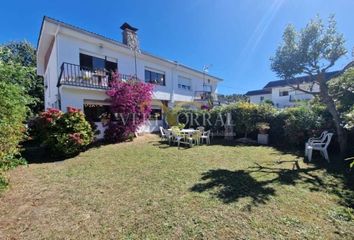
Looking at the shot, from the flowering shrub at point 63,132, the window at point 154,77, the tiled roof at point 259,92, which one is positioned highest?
the tiled roof at point 259,92

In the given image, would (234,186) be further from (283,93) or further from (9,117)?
(283,93)

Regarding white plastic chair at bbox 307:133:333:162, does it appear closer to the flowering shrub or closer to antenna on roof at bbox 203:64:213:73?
the flowering shrub

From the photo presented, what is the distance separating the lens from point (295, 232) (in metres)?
3.70

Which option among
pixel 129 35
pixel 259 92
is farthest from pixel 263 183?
pixel 259 92

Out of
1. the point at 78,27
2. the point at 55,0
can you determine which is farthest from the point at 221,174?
the point at 55,0

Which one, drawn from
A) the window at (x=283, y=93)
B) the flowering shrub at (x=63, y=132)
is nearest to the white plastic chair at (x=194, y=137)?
the flowering shrub at (x=63, y=132)

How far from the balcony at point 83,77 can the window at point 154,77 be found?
441 centimetres

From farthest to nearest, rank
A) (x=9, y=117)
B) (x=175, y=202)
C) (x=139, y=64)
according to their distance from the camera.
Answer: (x=139, y=64) → (x=175, y=202) → (x=9, y=117)

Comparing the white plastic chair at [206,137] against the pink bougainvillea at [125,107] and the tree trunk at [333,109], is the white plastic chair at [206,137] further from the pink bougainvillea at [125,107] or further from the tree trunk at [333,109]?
the tree trunk at [333,109]

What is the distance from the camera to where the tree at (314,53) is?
8.77 meters

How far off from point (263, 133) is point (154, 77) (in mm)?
11341

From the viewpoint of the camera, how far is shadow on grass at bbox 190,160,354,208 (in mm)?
5176

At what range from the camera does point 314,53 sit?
29.2ft

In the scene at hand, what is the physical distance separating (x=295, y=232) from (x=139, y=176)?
4.61 meters
